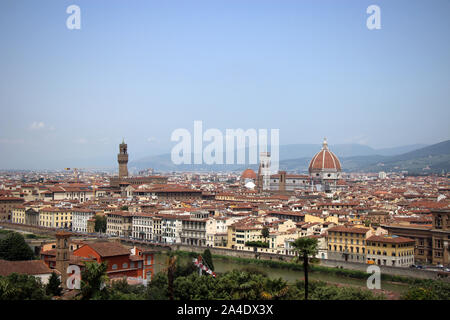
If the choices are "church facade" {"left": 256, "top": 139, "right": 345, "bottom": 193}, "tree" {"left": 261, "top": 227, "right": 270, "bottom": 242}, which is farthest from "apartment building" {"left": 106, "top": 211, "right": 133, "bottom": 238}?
"church facade" {"left": 256, "top": 139, "right": 345, "bottom": 193}

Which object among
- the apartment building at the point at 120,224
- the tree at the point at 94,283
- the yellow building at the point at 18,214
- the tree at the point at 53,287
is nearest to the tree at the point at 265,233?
the apartment building at the point at 120,224

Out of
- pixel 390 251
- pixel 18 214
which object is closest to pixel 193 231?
pixel 390 251

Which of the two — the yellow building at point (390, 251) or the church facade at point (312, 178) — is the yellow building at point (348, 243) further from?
the church facade at point (312, 178)

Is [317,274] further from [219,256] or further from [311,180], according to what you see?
[311,180]

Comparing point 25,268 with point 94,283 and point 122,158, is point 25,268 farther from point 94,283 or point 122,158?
point 122,158

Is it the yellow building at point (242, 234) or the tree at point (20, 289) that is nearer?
the tree at point (20, 289)

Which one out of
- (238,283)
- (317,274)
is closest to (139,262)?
(238,283)

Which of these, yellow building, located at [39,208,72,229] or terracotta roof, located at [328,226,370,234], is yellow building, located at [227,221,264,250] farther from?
yellow building, located at [39,208,72,229]
